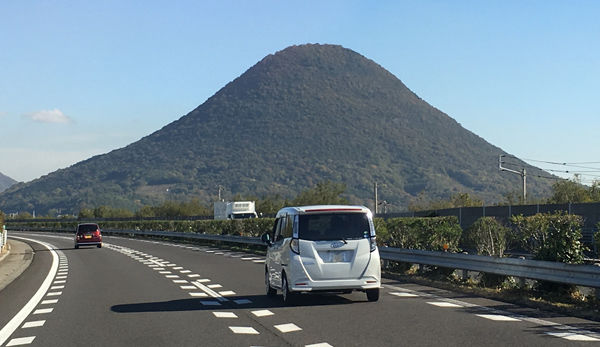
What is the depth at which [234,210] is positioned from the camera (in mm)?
88062

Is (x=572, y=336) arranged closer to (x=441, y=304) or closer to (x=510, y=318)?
(x=510, y=318)

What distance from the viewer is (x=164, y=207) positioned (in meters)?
157

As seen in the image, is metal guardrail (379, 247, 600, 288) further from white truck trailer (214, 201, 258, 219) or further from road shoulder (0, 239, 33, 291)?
white truck trailer (214, 201, 258, 219)

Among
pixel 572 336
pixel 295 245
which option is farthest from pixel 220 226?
pixel 572 336

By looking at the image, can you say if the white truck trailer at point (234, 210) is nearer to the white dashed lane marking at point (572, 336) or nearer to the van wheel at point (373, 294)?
the van wheel at point (373, 294)

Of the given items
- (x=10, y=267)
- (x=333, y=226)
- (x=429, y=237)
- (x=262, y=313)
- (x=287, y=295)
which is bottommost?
(x=10, y=267)

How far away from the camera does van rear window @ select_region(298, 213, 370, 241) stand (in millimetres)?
15305

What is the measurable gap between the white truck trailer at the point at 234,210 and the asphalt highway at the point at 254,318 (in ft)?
217

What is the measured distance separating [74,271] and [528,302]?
17241mm

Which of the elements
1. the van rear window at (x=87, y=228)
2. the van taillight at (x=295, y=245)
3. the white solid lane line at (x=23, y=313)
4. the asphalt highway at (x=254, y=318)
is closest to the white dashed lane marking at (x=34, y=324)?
the asphalt highway at (x=254, y=318)

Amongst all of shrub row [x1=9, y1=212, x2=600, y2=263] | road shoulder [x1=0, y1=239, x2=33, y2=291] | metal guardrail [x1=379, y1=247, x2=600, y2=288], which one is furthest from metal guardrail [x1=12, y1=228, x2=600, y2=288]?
road shoulder [x1=0, y1=239, x2=33, y2=291]

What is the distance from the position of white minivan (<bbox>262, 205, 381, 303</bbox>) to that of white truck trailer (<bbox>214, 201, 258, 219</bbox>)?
71.3m

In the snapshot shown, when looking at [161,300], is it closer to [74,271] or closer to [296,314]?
[296,314]

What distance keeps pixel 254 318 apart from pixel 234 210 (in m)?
74.9
